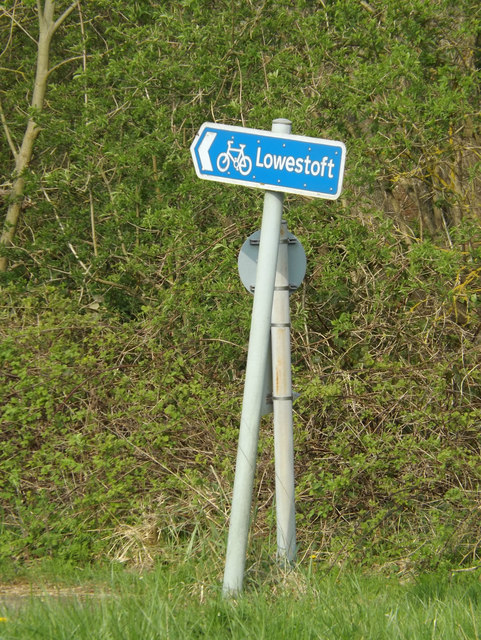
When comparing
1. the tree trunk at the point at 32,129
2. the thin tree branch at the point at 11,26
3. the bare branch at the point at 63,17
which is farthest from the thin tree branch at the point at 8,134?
the bare branch at the point at 63,17

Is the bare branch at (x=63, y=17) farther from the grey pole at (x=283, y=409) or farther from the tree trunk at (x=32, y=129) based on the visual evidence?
the grey pole at (x=283, y=409)

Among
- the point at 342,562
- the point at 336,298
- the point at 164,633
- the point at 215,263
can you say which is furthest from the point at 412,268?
the point at 164,633

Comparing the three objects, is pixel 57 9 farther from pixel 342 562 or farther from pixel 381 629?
pixel 381 629

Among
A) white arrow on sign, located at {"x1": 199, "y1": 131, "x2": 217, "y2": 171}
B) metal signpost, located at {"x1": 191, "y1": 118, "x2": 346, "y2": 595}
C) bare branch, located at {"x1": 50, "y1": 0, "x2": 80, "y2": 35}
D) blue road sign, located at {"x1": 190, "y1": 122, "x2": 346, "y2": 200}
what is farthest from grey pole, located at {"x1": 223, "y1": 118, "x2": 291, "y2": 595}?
bare branch, located at {"x1": 50, "y1": 0, "x2": 80, "y2": 35}

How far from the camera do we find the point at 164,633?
145 inches

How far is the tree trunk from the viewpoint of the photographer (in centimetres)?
980

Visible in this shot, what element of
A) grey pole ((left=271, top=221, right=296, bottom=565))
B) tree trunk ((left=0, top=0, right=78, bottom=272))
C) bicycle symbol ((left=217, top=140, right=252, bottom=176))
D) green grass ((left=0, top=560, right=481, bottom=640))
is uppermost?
tree trunk ((left=0, top=0, right=78, bottom=272))

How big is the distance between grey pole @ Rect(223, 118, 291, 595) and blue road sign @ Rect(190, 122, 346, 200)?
0.12 metres

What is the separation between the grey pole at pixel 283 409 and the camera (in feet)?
15.2

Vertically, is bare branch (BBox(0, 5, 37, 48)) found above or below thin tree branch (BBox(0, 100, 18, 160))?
above

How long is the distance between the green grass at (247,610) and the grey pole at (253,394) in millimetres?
200

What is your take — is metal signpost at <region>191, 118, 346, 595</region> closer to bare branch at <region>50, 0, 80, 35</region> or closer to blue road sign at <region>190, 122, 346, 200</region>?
blue road sign at <region>190, 122, 346, 200</region>

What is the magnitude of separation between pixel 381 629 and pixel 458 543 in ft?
6.67

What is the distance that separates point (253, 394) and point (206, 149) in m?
1.18
